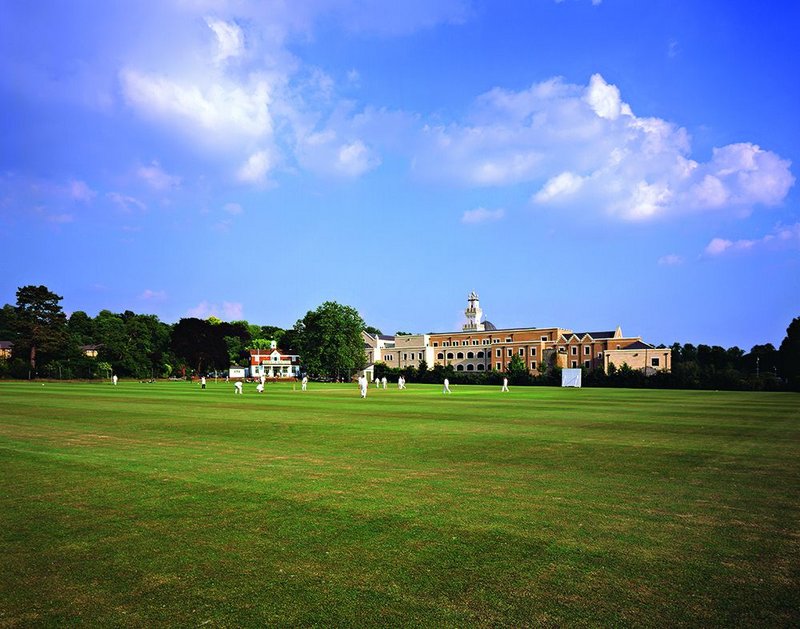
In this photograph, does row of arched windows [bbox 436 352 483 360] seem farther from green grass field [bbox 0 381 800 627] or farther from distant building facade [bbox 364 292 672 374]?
green grass field [bbox 0 381 800 627]

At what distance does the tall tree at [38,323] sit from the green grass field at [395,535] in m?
102

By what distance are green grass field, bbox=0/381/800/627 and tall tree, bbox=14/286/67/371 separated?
10191 centimetres

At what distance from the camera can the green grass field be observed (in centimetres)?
539

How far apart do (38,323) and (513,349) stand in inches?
3651

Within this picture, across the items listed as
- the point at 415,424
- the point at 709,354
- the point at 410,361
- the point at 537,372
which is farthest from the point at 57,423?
the point at 709,354

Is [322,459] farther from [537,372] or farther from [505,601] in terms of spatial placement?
[537,372]

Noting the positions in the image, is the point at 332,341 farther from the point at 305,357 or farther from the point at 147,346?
the point at 147,346

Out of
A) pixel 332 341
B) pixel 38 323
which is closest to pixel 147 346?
pixel 38 323

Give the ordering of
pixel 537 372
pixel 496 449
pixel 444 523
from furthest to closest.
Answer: pixel 537 372
pixel 496 449
pixel 444 523

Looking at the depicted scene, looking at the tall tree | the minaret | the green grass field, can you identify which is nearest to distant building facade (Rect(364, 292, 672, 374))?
the minaret

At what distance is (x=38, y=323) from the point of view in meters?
→ 105

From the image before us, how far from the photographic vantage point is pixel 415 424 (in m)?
23.4

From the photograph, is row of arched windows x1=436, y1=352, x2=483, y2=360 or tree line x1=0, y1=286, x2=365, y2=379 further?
row of arched windows x1=436, y1=352, x2=483, y2=360

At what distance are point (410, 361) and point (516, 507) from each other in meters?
131
